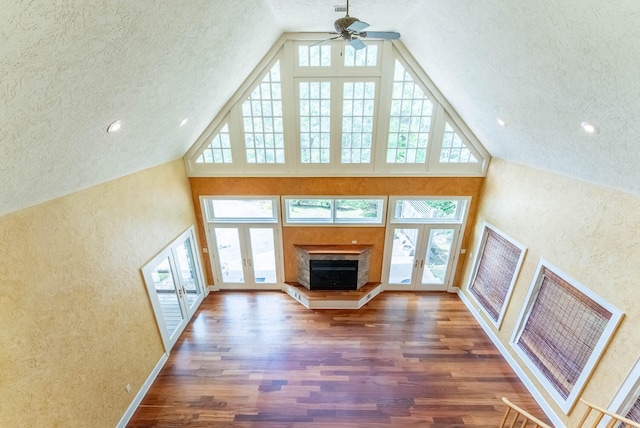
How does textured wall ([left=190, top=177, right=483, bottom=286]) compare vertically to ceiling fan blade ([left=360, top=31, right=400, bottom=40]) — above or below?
below

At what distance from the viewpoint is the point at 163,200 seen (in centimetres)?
455

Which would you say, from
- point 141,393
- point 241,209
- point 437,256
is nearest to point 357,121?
point 241,209

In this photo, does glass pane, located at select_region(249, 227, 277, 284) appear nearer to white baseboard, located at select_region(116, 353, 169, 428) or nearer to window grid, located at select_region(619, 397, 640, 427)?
white baseboard, located at select_region(116, 353, 169, 428)

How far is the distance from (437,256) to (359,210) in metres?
2.08

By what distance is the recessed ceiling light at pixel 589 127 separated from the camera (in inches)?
103

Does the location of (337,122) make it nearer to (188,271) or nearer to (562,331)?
(188,271)

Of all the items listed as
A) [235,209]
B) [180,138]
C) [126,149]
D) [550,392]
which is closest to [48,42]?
[126,149]

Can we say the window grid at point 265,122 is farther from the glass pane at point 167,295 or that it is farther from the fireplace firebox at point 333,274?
the glass pane at point 167,295

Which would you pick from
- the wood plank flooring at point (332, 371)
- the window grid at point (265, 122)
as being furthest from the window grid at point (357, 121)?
the wood plank flooring at point (332, 371)

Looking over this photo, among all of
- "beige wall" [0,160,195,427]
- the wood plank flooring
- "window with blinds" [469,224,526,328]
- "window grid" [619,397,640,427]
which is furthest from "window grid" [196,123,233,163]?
"window grid" [619,397,640,427]

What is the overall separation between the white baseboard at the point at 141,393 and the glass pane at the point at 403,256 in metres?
4.69

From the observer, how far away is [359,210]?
226 inches

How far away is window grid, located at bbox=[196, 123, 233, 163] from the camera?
16.9 feet

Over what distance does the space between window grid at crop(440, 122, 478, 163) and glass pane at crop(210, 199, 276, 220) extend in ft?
11.9
